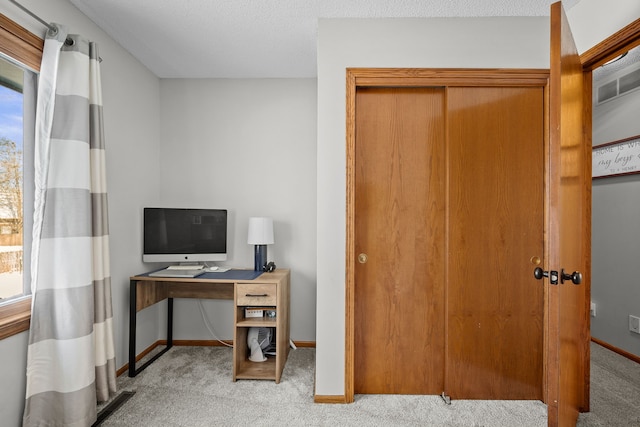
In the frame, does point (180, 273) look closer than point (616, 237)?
Yes

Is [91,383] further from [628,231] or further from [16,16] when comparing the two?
[628,231]

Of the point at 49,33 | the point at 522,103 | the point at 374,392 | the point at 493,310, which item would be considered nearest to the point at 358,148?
the point at 522,103

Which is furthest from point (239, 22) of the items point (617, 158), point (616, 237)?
point (616, 237)

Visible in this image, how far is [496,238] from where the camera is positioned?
228cm

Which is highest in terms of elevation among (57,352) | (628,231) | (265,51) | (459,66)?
(265,51)

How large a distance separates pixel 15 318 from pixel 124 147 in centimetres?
142

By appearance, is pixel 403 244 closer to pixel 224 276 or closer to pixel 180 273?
pixel 224 276

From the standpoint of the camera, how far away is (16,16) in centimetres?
176

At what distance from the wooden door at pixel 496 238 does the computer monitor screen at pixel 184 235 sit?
1896 millimetres

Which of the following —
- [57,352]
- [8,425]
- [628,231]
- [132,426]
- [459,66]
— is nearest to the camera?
[8,425]

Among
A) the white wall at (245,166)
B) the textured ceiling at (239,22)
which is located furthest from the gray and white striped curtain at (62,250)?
the white wall at (245,166)

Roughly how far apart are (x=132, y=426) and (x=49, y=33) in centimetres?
225

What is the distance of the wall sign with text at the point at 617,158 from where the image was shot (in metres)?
2.88

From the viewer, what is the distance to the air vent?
287 cm
